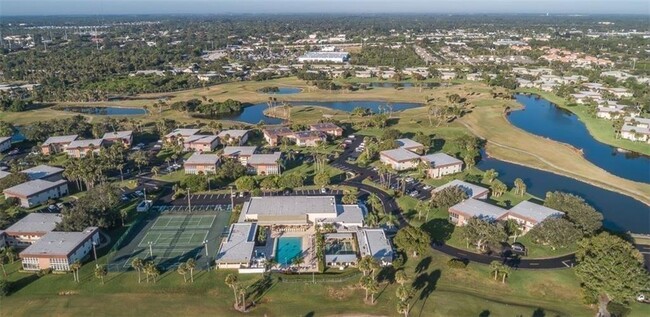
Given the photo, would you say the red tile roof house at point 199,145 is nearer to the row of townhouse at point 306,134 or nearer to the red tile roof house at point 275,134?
the red tile roof house at point 275,134

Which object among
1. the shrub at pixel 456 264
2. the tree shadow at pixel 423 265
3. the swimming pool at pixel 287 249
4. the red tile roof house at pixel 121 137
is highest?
the red tile roof house at pixel 121 137

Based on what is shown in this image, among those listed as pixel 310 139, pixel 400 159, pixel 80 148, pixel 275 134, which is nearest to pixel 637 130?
pixel 400 159

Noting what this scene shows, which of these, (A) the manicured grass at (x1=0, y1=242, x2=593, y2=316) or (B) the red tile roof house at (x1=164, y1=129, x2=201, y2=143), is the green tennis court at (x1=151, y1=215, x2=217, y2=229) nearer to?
(A) the manicured grass at (x1=0, y1=242, x2=593, y2=316)

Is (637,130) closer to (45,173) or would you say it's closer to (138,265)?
(138,265)

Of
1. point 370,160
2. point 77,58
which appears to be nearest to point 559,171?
point 370,160

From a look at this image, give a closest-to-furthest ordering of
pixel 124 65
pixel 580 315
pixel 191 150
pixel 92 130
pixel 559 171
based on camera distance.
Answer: pixel 580 315 → pixel 559 171 → pixel 191 150 → pixel 92 130 → pixel 124 65

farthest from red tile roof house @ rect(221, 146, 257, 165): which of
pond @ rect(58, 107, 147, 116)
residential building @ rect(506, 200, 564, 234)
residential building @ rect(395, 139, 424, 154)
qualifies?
pond @ rect(58, 107, 147, 116)

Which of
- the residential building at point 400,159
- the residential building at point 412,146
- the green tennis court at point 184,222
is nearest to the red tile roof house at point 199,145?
the green tennis court at point 184,222

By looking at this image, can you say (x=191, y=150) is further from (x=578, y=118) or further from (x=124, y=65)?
(x=124, y=65)
